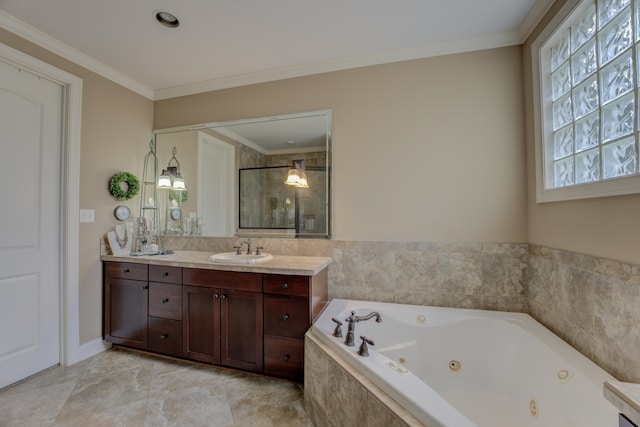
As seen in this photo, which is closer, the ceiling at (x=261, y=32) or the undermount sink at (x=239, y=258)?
the ceiling at (x=261, y=32)

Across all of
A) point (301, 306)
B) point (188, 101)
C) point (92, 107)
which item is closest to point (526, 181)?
point (301, 306)

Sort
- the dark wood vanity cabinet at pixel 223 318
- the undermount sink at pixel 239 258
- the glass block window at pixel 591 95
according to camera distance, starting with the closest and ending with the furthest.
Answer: the glass block window at pixel 591 95 → the dark wood vanity cabinet at pixel 223 318 → the undermount sink at pixel 239 258

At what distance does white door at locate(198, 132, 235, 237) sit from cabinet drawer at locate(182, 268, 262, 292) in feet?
1.96

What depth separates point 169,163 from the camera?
2729 mm

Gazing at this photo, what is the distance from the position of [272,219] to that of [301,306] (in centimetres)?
92

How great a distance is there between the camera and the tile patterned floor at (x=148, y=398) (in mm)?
1528

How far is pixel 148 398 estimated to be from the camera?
1.71 m

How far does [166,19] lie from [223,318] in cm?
210

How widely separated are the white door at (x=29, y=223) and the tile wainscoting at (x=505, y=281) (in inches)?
37.9

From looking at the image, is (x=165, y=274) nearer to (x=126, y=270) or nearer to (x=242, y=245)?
(x=126, y=270)

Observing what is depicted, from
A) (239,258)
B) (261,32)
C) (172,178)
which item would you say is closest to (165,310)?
(239,258)

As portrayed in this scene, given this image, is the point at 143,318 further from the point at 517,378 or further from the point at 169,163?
the point at 517,378

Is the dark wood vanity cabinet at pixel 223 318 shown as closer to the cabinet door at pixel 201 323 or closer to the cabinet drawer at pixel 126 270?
the cabinet door at pixel 201 323

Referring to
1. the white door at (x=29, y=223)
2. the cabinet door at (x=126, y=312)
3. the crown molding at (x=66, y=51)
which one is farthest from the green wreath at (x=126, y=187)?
the crown molding at (x=66, y=51)
